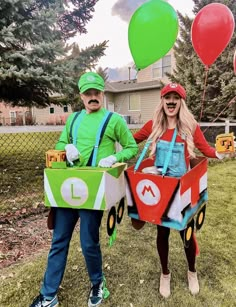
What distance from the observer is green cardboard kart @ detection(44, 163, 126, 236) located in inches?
64.5

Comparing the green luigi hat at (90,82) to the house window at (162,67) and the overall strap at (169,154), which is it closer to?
the overall strap at (169,154)

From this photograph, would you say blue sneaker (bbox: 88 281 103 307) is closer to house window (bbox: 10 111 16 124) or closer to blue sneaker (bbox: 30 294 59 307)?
blue sneaker (bbox: 30 294 59 307)

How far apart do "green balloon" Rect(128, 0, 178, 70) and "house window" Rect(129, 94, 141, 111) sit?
14.9 m

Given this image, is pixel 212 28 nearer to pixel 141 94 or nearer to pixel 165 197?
pixel 165 197

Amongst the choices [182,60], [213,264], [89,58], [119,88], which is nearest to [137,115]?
[119,88]

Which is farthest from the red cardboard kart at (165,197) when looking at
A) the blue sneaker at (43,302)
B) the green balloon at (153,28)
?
the green balloon at (153,28)

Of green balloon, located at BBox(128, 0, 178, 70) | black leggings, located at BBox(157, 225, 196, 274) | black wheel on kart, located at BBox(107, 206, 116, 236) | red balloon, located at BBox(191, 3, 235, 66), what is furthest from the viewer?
red balloon, located at BBox(191, 3, 235, 66)

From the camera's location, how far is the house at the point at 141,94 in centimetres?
1602

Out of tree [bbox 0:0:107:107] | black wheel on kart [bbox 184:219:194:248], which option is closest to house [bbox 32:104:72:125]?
tree [bbox 0:0:107:107]

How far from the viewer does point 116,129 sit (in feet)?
5.91

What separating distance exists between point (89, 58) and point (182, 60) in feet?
22.4

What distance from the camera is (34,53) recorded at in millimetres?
3850

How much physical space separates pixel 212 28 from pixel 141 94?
48.0 feet

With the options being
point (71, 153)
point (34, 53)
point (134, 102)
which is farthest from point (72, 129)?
point (134, 102)
